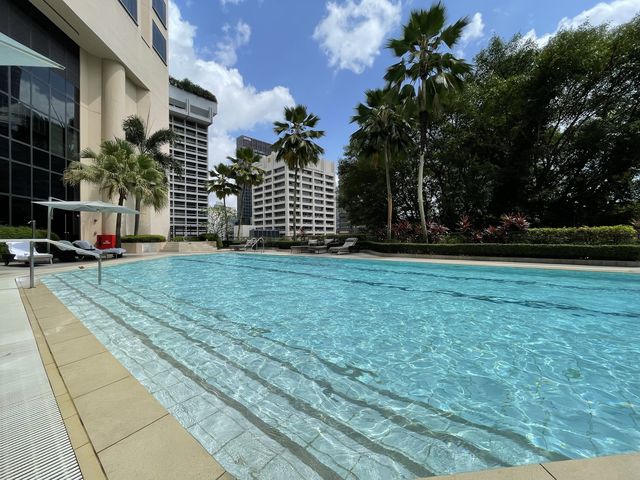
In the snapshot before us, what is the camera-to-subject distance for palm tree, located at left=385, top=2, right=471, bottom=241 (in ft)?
47.4

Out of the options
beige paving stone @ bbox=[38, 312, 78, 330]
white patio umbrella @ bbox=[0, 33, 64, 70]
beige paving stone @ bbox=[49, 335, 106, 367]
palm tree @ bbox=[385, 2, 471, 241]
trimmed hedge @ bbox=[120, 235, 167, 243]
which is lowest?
beige paving stone @ bbox=[38, 312, 78, 330]

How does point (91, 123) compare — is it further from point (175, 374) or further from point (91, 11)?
point (175, 374)

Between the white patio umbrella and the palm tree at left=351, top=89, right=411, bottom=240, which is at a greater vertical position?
the palm tree at left=351, top=89, right=411, bottom=240

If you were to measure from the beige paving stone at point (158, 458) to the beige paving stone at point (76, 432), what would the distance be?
9.2 inches

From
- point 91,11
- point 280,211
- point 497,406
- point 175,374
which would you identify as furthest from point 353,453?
point 280,211

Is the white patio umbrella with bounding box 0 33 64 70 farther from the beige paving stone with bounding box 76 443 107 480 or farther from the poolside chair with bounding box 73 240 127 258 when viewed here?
the poolside chair with bounding box 73 240 127 258

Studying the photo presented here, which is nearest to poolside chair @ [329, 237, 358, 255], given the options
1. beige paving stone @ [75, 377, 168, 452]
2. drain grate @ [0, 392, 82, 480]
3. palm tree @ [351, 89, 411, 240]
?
palm tree @ [351, 89, 411, 240]

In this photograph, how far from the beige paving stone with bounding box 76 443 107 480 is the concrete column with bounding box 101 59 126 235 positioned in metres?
22.4

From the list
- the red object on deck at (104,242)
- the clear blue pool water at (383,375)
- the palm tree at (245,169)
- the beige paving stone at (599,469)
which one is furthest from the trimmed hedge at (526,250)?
the red object on deck at (104,242)

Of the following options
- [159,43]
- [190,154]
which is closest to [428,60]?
[159,43]

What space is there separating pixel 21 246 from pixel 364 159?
18.9 m

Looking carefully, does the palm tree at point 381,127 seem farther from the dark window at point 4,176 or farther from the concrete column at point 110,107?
the dark window at point 4,176

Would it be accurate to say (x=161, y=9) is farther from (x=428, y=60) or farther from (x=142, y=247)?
(x=428, y=60)

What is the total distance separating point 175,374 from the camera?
2.97 metres
